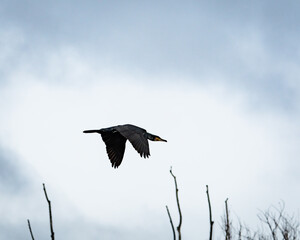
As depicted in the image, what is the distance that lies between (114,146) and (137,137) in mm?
1573

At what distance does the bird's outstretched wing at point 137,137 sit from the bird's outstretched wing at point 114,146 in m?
0.67

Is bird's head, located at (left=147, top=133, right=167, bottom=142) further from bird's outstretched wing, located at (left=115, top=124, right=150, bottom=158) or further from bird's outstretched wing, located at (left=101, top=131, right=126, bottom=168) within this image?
bird's outstretched wing, located at (left=115, top=124, right=150, bottom=158)

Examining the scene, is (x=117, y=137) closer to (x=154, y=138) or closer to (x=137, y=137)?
(x=154, y=138)

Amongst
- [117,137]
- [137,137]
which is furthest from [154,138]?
[137,137]

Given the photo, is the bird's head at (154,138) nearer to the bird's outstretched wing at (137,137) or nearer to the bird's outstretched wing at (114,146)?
the bird's outstretched wing at (114,146)

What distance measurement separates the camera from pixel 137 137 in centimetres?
917

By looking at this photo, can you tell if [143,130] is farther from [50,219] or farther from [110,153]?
[50,219]

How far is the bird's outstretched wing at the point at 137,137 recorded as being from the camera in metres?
8.59

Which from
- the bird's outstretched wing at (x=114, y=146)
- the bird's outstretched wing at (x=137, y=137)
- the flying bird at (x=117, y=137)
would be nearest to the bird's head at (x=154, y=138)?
the flying bird at (x=117, y=137)

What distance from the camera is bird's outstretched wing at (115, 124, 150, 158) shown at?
8594 millimetres

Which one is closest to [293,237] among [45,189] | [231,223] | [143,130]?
[231,223]

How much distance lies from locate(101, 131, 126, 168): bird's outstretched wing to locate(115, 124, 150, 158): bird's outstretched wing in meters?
0.67

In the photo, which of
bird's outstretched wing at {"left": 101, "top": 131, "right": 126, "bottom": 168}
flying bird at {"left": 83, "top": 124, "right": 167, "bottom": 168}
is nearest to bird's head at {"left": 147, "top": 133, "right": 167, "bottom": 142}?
flying bird at {"left": 83, "top": 124, "right": 167, "bottom": 168}

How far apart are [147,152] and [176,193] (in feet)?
18.9
